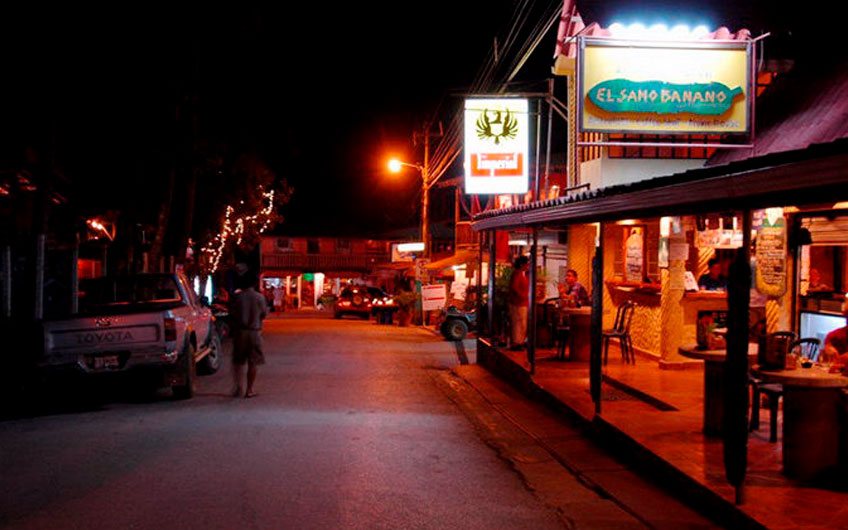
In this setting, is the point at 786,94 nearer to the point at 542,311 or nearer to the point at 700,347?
the point at 700,347

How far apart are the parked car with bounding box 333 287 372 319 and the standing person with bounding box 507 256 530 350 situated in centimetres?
2603

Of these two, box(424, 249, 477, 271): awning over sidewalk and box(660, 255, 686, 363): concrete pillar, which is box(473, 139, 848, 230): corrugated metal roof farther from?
box(424, 249, 477, 271): awning over sidewalk

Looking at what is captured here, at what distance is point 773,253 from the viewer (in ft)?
35.5

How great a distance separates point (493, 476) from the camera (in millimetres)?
8141

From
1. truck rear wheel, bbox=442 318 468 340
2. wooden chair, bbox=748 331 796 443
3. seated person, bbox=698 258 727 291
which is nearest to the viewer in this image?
wooden chair, bbox=748 331 796 443

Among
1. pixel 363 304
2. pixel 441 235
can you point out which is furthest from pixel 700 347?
pixel 441 235

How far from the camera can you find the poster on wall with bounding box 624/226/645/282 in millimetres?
15638

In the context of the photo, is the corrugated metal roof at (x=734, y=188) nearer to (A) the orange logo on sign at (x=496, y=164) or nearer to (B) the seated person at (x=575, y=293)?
(B) the seated person at (x=575, y=293)

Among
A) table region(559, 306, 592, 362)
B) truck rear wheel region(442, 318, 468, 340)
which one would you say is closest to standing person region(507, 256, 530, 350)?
table region(559, 306, 592, 362)

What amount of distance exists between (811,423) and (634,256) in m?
8.91

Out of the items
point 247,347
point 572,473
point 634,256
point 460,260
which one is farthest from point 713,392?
point 460,260

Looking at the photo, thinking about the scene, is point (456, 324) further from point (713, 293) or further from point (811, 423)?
point (811, 423)

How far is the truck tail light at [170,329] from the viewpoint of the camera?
39.9 ft

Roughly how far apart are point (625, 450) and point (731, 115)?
483 centimetres
